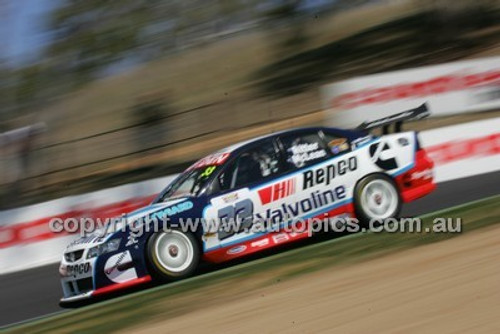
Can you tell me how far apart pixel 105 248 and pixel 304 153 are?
253 cm

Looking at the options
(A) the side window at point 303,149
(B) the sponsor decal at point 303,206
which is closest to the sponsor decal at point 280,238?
(B) the sponsor decal at point 303,206

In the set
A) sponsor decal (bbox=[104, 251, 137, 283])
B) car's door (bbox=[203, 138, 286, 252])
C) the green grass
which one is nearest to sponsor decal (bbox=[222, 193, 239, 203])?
car's door (bbox=[203, 138, 286, 252])

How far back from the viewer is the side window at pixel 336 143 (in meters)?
9.63

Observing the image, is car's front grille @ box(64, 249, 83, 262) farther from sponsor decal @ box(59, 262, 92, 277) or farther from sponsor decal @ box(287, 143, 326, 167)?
sponsor decal @ box(287, 143, 326, 167)

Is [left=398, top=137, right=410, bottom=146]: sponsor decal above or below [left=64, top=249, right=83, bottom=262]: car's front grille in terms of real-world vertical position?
Result: above

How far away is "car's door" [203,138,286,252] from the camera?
29.2 ft

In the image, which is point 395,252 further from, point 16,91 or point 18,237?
point 16,91

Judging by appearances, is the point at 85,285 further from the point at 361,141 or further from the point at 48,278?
the point at 361,141

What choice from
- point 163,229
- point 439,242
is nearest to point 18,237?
point 163,229

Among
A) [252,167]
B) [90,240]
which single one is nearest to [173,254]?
[90,240]

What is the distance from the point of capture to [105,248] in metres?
8.56

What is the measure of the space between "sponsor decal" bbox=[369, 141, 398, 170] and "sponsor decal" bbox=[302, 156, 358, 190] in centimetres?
26

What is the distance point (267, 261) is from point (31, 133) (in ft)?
46.3

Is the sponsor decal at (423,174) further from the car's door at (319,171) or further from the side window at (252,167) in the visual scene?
the side window at (252,167)
